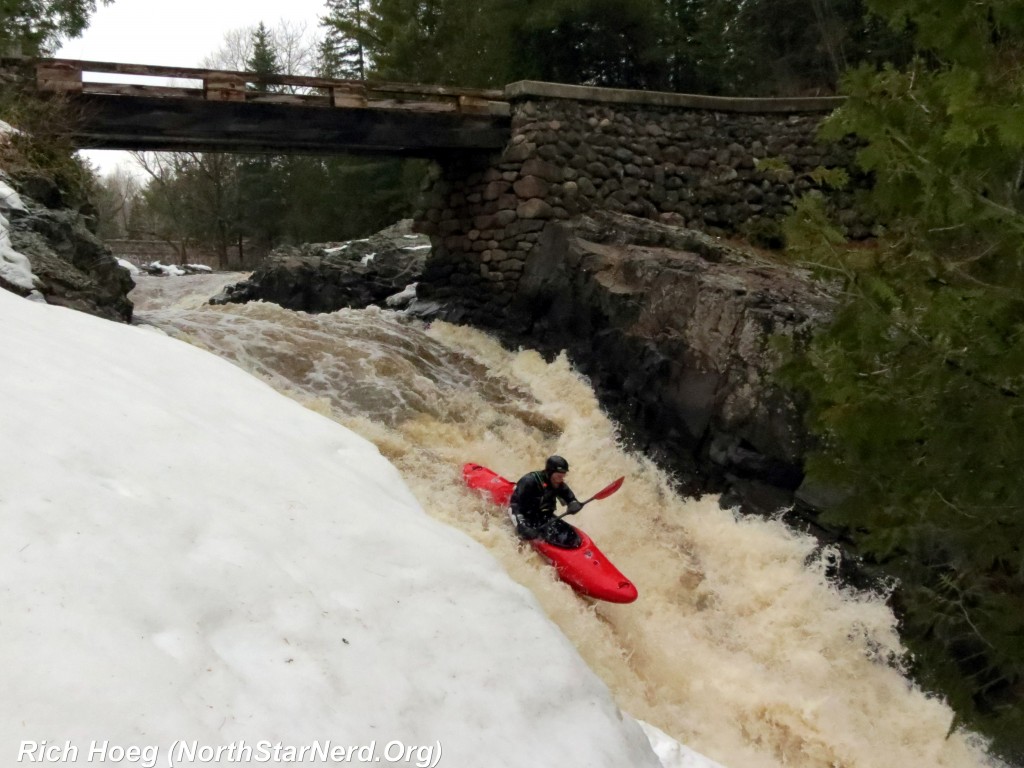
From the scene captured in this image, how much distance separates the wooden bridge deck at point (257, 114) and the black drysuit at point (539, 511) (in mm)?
5766

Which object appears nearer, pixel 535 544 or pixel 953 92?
pixel 953 92

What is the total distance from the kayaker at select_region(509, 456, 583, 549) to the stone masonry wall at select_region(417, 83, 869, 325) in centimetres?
560

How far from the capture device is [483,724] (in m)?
2.69

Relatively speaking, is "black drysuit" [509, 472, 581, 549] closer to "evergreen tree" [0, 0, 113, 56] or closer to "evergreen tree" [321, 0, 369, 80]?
"evergreen tree" [0, 0, 113, 56]

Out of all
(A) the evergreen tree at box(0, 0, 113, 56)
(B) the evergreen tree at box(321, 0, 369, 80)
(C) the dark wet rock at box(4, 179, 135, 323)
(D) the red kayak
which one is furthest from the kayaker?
(B) the evergreen tree at box(321, 0, 369, 80)

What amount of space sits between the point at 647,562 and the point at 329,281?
9.44 m

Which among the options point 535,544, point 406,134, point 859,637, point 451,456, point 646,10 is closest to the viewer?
point 535,544

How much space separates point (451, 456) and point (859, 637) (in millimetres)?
3542

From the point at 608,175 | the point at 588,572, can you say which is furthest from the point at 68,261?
the point at 608,175

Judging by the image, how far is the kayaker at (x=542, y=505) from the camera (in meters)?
5.98

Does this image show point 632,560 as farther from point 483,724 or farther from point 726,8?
point 726,8

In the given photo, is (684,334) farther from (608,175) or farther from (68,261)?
(68,261)

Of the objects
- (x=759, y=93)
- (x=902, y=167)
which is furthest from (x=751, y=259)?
(x=902, y=167)

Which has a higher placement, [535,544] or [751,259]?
[751,259]
